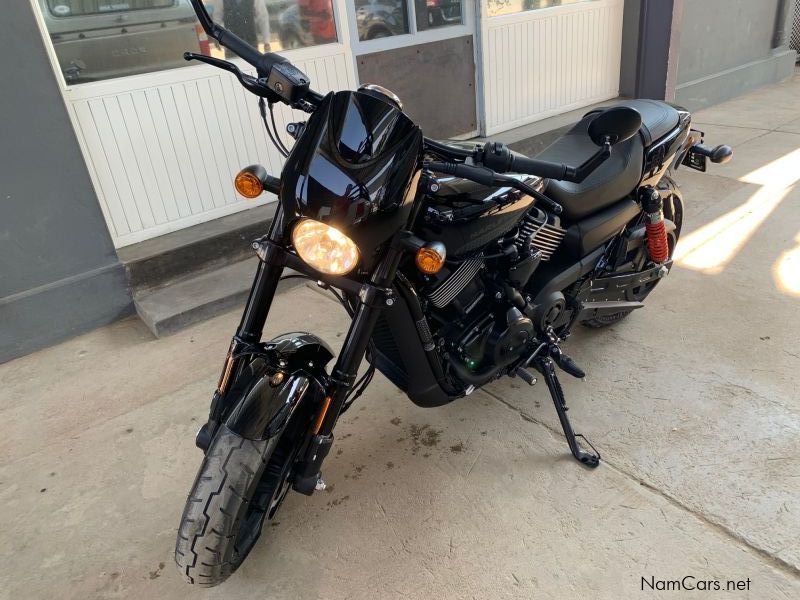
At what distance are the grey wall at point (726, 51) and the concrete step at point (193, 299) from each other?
538 centimetres

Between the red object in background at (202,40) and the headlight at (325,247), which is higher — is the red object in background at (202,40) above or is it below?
above

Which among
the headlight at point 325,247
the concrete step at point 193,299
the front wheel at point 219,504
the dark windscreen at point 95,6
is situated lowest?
the concrete step at point 193,299

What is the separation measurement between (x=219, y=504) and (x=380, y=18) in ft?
13.2

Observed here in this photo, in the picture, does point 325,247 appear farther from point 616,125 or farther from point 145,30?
point 145,30

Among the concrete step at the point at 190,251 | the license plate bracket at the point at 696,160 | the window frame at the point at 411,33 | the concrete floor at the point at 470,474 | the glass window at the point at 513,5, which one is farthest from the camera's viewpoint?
the glass window at the point at 513,5

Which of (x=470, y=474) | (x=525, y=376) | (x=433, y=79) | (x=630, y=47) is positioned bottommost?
(x=470, y=474)

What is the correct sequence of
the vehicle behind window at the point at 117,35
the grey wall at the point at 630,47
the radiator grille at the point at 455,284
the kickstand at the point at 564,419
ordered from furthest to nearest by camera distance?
the grey wall at the point at 630,47 < the vehicle behind window at the point at 117,35 < the kickstand at the point at 564,419 < the radiator grille at the point at 455,284

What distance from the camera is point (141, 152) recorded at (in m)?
3.62

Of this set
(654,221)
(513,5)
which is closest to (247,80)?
(654,221)

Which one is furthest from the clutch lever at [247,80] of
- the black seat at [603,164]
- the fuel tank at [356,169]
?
the black seat at [603,164]

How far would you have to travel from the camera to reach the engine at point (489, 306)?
211 centimetres

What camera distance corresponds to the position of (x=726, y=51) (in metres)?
7.04

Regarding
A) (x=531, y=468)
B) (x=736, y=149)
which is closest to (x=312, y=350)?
(x=531, y=468)

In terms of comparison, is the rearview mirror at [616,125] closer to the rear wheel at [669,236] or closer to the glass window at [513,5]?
the rear wheel at [669,236]
